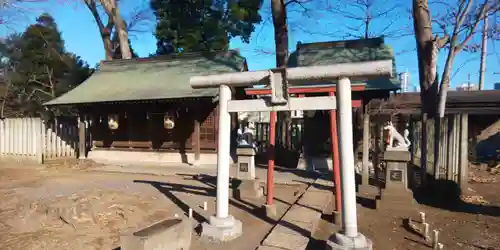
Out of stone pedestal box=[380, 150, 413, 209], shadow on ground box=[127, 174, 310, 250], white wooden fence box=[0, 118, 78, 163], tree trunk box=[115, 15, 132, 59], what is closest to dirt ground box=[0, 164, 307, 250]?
shadow on ground box=[127, 174, 310, 250]

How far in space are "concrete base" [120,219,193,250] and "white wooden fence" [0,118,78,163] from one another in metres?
12.4

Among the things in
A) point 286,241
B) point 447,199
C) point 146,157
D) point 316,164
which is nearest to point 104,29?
point 146,157

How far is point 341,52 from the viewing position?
1468 centimetres

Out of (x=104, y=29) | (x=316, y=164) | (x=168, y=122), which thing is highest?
(x=104, y=29)

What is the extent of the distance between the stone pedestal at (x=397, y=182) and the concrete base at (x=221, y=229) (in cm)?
364

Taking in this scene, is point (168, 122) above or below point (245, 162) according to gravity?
above

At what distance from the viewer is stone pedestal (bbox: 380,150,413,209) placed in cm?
718

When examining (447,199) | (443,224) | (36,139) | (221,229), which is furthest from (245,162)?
(36,139)

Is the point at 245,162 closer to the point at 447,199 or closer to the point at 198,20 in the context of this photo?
the point at 447,199

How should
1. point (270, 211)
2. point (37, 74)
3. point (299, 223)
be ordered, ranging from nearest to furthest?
point (299, 223) → point (270, 211) → point (37, 74)

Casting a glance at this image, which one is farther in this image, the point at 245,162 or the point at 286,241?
the point at 245,162

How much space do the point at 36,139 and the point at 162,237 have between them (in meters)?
13.0

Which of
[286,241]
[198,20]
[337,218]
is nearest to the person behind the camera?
[286,241]

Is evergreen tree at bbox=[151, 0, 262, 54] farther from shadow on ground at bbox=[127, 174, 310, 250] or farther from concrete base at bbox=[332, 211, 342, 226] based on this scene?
concrete base at bbox=[332, 211, 342, 226]
